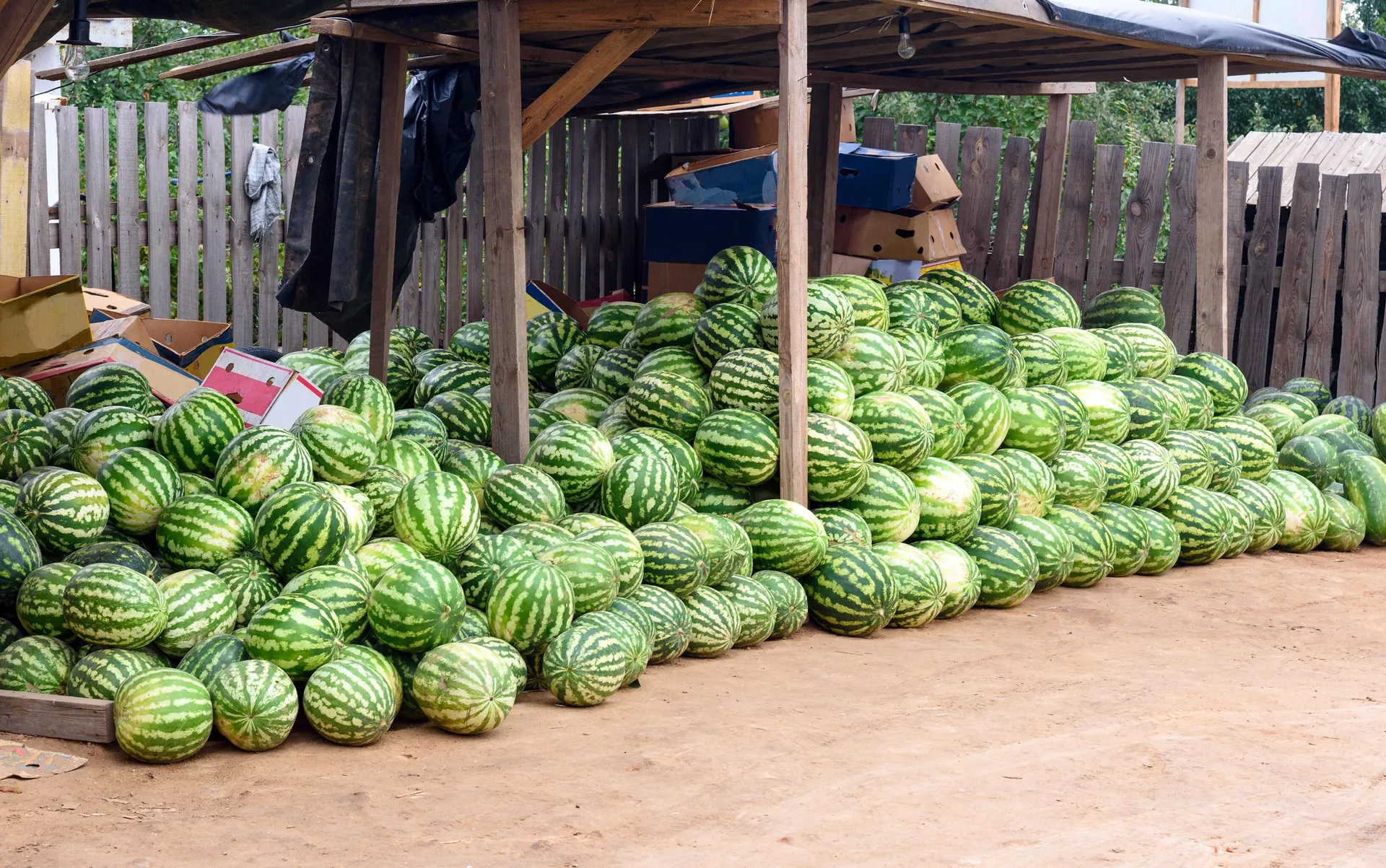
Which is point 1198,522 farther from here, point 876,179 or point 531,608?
point 531,608

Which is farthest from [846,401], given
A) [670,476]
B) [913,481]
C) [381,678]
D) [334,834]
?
[334,834]

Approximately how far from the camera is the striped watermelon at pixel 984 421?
19.0ft

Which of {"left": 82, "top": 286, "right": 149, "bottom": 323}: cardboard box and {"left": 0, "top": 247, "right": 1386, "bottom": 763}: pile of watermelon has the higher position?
{"left": 82, "top": 286, "right": 149, "bottom": 323}: cardboard box

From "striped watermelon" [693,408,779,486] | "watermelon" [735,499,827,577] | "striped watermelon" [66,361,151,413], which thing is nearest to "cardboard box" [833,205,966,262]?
"striped watermelon" [693,408,779,486]

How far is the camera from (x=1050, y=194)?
9.23 m

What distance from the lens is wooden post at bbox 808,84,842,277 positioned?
8672 mm

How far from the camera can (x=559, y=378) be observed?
245 inches

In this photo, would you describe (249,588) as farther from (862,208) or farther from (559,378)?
(862,208)

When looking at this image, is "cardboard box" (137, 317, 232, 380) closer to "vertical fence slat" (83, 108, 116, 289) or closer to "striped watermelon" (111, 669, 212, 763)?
"vertical fence slat" (83, 108, 116, 289)

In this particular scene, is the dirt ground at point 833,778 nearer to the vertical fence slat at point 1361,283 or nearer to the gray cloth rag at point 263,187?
the vertical fence slat at point 1361,283

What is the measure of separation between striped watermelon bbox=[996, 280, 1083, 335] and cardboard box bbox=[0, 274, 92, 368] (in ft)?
15.6

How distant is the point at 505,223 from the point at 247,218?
16.7 ft

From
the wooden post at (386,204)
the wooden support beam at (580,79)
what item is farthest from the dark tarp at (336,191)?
the wooden support beam at (580,79)

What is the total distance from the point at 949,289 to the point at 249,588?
3924 mm
